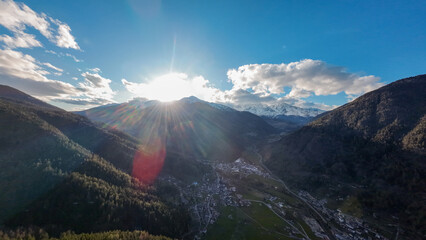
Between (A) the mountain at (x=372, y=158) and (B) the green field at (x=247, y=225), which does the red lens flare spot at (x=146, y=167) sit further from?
(A) the mountain at (x=372, y=158)

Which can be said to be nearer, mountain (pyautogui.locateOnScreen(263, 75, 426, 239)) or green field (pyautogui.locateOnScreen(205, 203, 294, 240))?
green field (pyautogui.locateOnScreen(205, 203, 294, 240))

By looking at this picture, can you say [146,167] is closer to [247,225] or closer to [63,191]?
[63,191]

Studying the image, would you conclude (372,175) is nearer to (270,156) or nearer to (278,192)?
(278,192)

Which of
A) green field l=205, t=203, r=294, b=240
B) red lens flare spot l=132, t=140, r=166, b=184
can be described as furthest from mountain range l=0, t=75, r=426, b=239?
red lens flare spot l=132, t=140, r=166, b=184

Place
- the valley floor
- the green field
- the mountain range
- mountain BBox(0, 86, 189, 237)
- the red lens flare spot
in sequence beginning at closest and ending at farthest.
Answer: mountain BBox(0, 86, 189, 237) < the mountain range < the green field < the valley floor < the red lens flare spot

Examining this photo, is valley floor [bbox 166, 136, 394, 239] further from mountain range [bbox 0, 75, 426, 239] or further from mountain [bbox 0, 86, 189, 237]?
mountain [bbox 0, 86, 189, 237]

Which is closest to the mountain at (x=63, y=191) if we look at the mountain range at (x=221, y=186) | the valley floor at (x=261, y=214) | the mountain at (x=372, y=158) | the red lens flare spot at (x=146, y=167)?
the mountain range at (x=221, y=186)

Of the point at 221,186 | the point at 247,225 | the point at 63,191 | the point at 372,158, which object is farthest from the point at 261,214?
the point at 372,158
